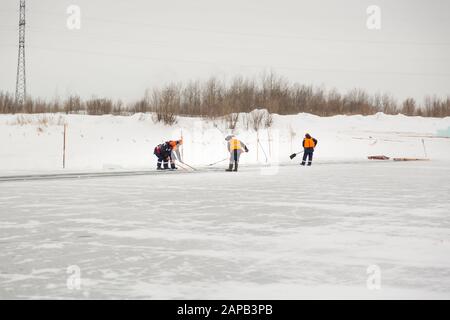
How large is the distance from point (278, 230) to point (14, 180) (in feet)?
45.0

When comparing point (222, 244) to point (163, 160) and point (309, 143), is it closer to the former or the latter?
point (163, 160)

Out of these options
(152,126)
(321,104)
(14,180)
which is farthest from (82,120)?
(321,104)

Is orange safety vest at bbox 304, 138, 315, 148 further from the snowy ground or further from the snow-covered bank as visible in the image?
the snowy ground

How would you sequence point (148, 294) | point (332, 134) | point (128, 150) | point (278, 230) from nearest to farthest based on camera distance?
point (148, 294)
point (278, 230)
point (128, 150)
point (332, 134)

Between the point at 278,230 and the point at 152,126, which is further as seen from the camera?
the point at 152,126

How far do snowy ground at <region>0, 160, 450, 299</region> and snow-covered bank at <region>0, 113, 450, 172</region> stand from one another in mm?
16080

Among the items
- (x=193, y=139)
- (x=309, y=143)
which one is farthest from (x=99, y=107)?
(x=309, y=143)

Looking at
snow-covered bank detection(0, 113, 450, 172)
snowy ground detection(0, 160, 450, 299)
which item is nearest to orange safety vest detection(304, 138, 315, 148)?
snow-covered bank detection(0, 113, 450, 172)

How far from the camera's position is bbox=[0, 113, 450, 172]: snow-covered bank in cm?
Result: 3800

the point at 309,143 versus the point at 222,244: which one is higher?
the point at 309,143

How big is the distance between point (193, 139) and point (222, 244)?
41.0 metres

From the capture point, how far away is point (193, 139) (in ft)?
163

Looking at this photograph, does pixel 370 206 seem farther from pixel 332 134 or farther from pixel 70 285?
pixel 332 134

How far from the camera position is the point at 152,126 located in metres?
52.1
